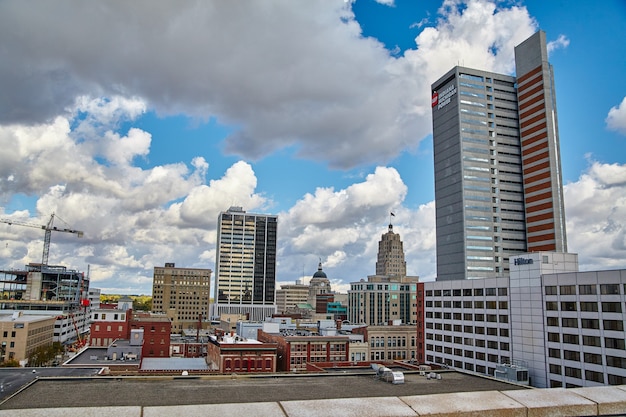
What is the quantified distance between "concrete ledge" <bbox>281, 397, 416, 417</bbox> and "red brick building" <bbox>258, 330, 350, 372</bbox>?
10699 centimetres

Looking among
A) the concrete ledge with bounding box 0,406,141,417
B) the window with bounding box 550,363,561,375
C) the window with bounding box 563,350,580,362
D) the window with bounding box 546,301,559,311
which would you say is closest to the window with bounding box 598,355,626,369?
the window with bounding box 563,350,580,362

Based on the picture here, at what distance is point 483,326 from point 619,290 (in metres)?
29.5

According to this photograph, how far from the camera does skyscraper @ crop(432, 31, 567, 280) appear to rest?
6284 inches

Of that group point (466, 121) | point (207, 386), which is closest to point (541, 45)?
point (466, 121)

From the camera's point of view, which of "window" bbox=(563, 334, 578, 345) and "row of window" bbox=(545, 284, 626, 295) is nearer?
"row of window" bbox=(545, 284, 626, 295)

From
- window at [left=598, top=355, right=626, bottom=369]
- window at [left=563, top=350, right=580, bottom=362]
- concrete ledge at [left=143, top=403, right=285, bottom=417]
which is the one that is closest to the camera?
concrete ledge at [left=143, top=403, right=285, bottom=417]

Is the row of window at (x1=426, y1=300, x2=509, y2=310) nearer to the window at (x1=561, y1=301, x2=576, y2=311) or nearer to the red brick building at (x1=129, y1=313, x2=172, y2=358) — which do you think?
the window at (x1=561, y1=301, x2=576, y2=311)

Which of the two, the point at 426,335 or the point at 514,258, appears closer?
the point at 514,258

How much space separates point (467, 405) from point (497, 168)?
563ft

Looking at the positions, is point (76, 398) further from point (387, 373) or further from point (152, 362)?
point (152, 362)

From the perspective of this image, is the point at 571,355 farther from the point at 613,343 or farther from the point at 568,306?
the point at 613,343

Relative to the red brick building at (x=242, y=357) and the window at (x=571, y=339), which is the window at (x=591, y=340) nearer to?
the window at (x=571, y=339)

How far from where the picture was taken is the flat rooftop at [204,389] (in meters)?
29.3

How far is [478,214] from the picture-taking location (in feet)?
532
